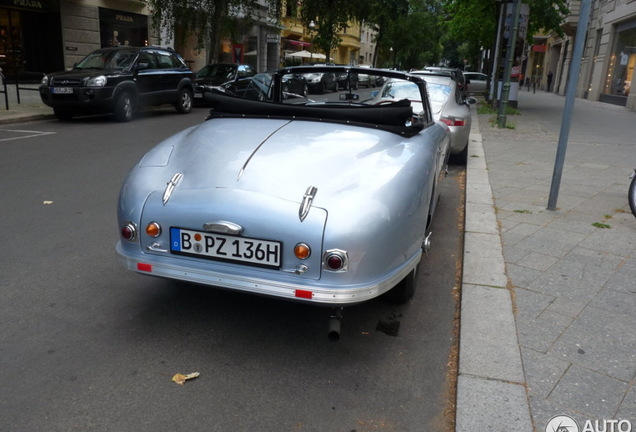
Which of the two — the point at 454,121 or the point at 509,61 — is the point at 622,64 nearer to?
the point at 509,61

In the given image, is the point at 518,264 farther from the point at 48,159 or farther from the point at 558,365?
the point at 48,159

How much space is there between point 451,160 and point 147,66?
8.84 meters

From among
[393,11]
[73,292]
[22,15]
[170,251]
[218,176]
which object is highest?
[393,11]

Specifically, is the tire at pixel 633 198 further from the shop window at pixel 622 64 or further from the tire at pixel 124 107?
the shop window at pixel 622 64

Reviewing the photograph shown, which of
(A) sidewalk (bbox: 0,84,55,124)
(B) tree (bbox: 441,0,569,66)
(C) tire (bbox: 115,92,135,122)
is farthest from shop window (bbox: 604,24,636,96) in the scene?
(A) sidewalk (bbox: 0,84,55,124)

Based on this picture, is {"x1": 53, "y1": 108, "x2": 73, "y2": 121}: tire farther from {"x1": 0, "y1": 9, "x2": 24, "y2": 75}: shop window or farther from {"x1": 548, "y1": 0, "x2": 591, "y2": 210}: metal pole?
{"x1": 548, "y1": 0, "x2": 591, "y2": 210}: metal pole

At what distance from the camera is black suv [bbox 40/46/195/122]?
40.3 ft

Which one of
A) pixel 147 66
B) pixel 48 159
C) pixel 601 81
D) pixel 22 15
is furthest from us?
pixel 601 81

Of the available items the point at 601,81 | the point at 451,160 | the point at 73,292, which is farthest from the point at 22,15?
the point at 601,81

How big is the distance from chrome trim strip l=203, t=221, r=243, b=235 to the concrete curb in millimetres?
1334

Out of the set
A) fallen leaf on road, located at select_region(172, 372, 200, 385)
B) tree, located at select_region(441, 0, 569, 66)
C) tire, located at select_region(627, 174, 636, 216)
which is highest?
tree, located at select_region(441, 0, 569, 66)

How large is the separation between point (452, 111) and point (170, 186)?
21.7 ft

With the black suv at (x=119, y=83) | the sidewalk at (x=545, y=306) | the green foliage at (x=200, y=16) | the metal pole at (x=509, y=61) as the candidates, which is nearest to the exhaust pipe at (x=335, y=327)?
the sidewalk at (x=545, y=306)

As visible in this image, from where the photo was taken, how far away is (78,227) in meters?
4.93
